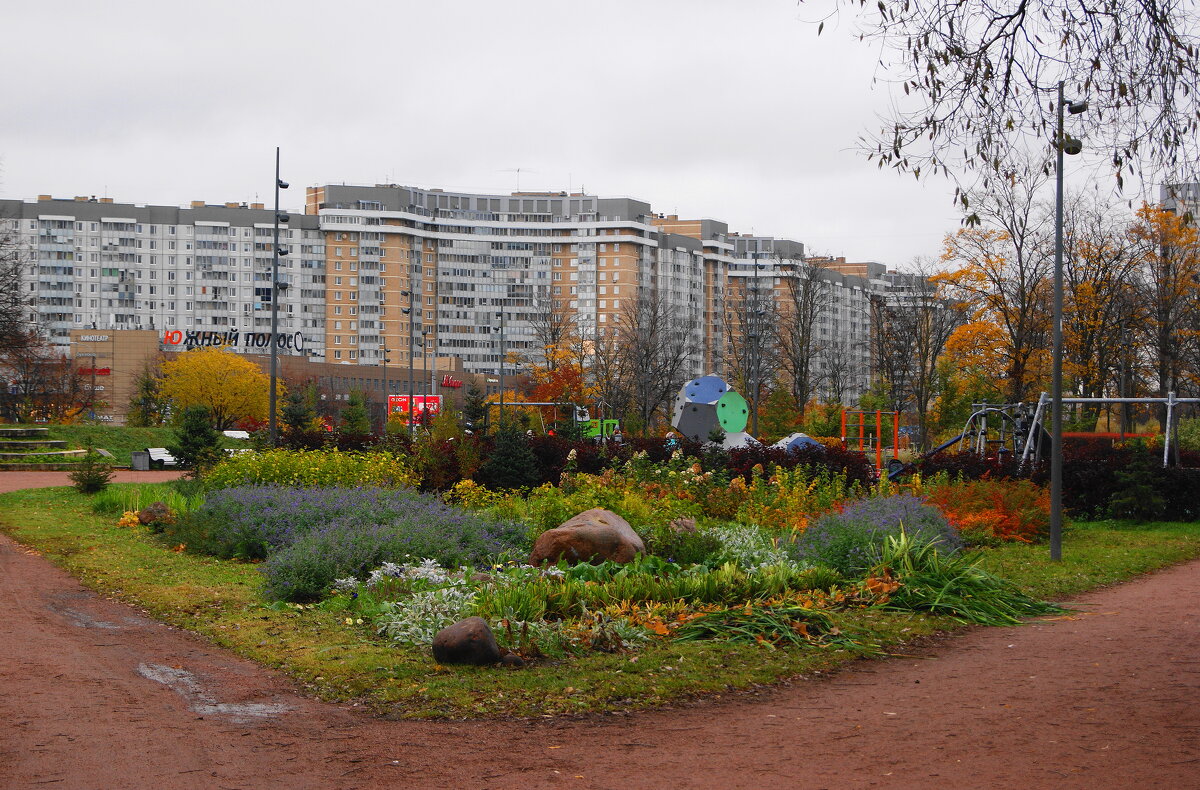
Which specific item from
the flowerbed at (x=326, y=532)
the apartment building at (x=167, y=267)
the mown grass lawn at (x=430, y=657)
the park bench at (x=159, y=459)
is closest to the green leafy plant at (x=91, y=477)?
the flowerbed at (x=326, y=532)

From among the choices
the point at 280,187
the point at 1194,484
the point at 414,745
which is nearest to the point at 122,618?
the point at 414,745

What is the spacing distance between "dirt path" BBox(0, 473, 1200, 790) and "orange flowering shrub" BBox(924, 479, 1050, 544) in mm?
8072

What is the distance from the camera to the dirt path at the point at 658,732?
235 inches

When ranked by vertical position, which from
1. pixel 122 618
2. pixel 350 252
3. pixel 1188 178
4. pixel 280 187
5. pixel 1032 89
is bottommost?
pixel 122 618

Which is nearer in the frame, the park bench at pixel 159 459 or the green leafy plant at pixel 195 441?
the green leafy plant at pixel 195 441

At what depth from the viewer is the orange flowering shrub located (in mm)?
17453

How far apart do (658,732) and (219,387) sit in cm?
6597

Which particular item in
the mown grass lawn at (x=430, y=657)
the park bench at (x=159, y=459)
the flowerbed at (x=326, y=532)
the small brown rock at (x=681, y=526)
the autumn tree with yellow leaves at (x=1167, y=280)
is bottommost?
the park bench at (x=159, y=459)

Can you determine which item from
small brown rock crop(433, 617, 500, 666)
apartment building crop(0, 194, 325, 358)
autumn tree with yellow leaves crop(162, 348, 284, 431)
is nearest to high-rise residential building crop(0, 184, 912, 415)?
apartment building crop(0, 194, 325, 358)

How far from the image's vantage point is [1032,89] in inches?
350

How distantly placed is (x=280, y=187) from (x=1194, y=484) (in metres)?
23.2

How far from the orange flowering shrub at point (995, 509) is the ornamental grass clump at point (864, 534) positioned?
3520mm

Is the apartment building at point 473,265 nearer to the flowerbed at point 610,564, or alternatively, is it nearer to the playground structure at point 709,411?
the playground structure at point 709,411

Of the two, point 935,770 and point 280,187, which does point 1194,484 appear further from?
point 280,187
